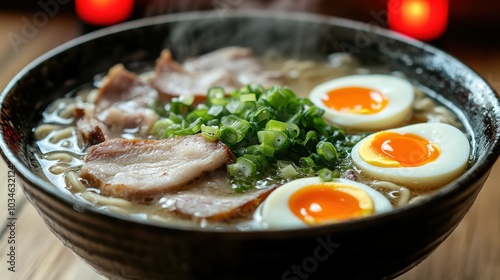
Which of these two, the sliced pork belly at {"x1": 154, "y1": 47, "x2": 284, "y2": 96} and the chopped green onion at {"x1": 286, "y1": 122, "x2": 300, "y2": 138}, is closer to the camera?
the chopped green onion at {"x1": 286, "y1": 122, "x2": 300, "y2": 138}

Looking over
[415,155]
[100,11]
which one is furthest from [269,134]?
[100,11]

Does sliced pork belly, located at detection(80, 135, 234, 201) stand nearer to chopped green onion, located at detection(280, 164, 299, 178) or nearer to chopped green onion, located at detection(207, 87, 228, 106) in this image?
chopped green onion, located at detection(280, 164, 299, 178)

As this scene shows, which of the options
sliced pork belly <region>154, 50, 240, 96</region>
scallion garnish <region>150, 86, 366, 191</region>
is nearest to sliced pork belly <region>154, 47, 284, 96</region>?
sliced pork belly <region>154, 50, 240, 96</region>

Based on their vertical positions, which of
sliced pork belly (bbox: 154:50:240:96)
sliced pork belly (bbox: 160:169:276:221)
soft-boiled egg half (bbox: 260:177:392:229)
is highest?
soft-boiled egg half (bbox: 260:177:392:229)

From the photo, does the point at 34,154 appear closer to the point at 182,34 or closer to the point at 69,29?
the point at 182,34

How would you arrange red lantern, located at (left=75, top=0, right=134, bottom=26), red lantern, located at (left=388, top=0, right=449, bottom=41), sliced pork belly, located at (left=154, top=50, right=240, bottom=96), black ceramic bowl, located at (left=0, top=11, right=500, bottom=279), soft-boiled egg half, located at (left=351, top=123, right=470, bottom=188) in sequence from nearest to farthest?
black ceramic bowl, located at (left=0, top=11, right=500, bottom=279), soft-boiled egg half, located at (left=351, top=123, right=470, bottom=188), sliced pork belly, located at (left=154, top=50, right=240, bottom=96), red lantern, located at (left=388, top=0, right=449, bottom=41), red lantern, located at (left=75, top=0, right=134, bottom=26)

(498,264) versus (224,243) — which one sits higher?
(224,243)

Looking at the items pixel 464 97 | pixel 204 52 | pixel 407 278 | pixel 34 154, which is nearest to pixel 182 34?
pixel 204 52
